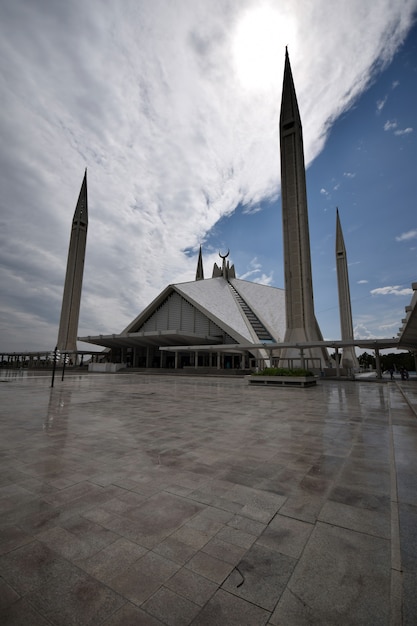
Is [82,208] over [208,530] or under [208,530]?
over

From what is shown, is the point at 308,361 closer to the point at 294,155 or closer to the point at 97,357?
the point at 294,155

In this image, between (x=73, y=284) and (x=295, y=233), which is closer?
(x=295, y=233)

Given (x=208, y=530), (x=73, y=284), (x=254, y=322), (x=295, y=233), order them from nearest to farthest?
(x=208, y=530)
(x=295, y=233)
(x=254, y=322)
(x=73, y=284)

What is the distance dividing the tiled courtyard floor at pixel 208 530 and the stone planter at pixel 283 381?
10889mm

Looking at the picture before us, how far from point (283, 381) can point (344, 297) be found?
101ft

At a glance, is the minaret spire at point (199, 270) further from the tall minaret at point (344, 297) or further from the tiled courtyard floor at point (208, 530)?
the tiled courtyard floor at point (208, 530)

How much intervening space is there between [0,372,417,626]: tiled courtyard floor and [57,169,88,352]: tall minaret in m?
50.8

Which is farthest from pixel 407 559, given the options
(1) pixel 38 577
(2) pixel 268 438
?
(2) pixel 268 438

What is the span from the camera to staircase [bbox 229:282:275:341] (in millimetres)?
37909

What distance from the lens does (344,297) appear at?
42.9 m

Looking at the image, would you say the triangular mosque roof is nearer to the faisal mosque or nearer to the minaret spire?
the faisal mosque

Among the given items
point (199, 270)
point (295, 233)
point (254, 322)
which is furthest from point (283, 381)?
point (199, 270)

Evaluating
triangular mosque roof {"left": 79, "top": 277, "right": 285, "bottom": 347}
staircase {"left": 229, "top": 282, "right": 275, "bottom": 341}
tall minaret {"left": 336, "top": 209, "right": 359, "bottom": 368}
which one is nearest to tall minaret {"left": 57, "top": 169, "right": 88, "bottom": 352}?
triangular mosque roof {"left": 79, "top": 277, "right": 285, "bottom": 347}

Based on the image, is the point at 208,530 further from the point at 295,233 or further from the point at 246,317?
the point at 246,317
